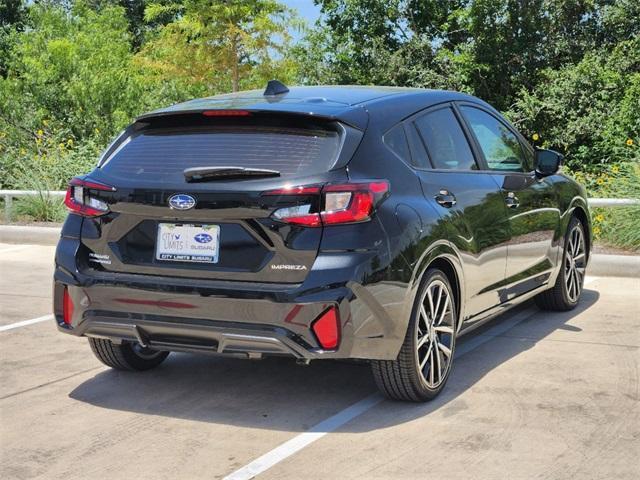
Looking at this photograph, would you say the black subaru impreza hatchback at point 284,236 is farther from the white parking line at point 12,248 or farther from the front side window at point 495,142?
the white parking line at point 12,248

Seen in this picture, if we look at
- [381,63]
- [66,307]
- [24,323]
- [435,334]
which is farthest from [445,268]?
[381,63]

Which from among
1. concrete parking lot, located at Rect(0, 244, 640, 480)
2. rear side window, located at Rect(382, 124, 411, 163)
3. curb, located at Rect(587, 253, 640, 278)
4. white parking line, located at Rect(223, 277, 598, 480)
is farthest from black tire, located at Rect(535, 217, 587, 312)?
rear side window, located at Rect(382, 124, 411, 163)

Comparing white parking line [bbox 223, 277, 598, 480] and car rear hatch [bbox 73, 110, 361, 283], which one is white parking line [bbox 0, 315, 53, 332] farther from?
white parking line [bbox 223, 277, 598, 480]

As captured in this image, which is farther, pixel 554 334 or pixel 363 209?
pixel 554 334

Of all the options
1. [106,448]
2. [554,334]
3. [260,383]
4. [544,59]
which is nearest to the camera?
[106,448]

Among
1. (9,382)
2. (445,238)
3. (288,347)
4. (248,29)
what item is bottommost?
(9,382)

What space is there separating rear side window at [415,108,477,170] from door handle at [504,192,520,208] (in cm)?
39

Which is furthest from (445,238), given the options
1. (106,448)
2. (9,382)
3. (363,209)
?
(9,382)

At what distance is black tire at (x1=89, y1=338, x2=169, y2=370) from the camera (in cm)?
591

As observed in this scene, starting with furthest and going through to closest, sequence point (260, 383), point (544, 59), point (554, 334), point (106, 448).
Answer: point (544, 59) < point (554, 334) < point (260, 383) < point (106, 448)

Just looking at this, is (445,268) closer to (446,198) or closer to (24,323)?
(446,198)

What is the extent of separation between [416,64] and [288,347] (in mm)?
24136

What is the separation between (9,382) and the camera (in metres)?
5.95

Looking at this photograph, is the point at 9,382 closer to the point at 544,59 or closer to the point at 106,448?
the point at 106,448
